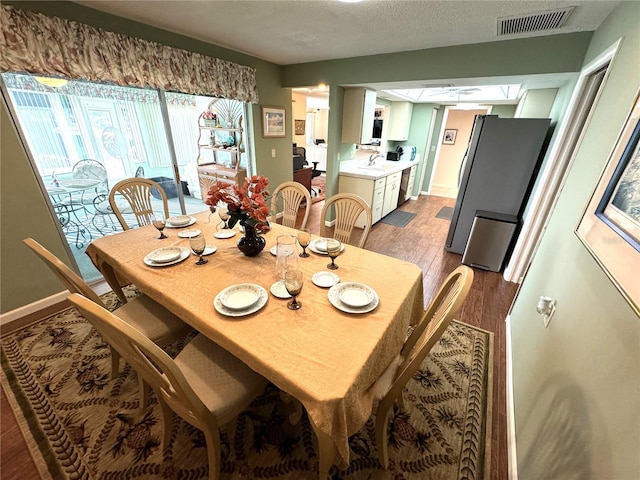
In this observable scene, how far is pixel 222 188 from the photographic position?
1.47 meters

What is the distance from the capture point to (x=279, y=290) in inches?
51.1

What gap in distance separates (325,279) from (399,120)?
5.15 metres

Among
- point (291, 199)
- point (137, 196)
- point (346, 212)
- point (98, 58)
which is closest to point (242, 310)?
point (346, 212)

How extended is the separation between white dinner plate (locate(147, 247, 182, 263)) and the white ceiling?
5.95 ft

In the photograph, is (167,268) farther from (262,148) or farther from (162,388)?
(262,148)

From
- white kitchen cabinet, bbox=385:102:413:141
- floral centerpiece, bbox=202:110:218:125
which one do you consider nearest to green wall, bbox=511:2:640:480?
white kitchen cabinet, bbox=385:102:413:141

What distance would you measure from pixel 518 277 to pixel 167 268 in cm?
338

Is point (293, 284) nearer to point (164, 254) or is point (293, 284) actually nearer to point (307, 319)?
point (307, 319)

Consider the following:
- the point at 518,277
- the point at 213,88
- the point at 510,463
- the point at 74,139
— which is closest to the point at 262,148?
the point at 213,88

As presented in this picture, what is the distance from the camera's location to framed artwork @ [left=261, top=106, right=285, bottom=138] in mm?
3674

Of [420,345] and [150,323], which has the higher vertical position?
[420,345]

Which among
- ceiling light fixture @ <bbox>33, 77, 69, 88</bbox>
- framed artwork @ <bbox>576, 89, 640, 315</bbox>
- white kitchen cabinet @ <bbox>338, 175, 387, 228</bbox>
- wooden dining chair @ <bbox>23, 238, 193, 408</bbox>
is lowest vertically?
wooden dining chair @ <bbox>23, 238, 193, 408</bbox>

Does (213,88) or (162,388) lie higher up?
(213,88)

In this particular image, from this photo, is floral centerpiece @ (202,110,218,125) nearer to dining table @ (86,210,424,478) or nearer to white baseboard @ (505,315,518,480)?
dining table @ (86,210,424,478)
